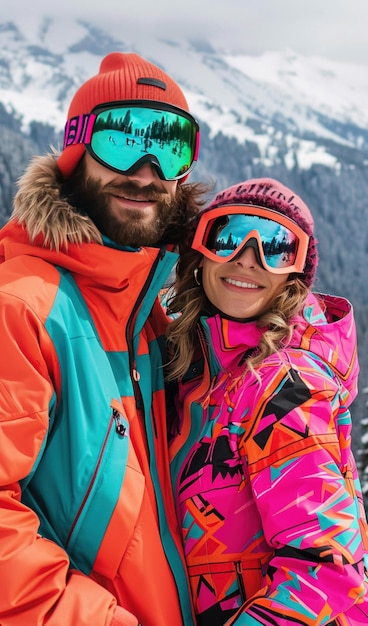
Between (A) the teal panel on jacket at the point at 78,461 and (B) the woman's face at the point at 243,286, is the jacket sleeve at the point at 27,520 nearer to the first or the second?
(A) the teal panel on jacket at the point at 78,461

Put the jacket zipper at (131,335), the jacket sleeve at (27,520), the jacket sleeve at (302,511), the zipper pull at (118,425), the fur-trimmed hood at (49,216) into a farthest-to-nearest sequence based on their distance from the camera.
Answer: the jacket zipper at (131,335)
the fur-trimmed hood at (49,216)
the zipper pull at (118,425)
the jacket sleeve at (302,511)
the jacket sleeve at (27,520)

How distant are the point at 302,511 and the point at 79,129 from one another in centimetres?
175

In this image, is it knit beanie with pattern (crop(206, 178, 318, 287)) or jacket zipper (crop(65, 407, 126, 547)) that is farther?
knit beanie with pattern (crop(206, 178, 318, 287))

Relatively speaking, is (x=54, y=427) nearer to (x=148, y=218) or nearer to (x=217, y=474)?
(x=217, y=474)

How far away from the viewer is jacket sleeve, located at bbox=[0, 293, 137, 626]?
170 centimetres

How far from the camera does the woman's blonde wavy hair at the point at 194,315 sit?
2.32 meters

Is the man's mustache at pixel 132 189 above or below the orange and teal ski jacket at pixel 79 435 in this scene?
above

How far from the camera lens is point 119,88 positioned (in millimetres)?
2434

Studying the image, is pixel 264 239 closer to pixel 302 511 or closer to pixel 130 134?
pixel 130 134

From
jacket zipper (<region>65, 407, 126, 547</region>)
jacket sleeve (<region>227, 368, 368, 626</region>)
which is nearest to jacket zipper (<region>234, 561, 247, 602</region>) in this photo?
jacket sleeve (<region>227, 368, 368, 626</region>)

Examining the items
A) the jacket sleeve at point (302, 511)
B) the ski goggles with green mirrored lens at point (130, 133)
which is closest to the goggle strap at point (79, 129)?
the ski goggles with green mirrored lens at point (130, 133)

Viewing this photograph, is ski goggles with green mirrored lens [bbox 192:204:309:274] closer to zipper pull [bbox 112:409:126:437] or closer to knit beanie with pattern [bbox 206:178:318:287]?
knit beanie with pattern [bbox 206:178:318:287]

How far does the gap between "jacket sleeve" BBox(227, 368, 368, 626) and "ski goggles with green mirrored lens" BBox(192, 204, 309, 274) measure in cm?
68

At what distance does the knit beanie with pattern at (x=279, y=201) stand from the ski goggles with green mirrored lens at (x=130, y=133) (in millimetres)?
354
